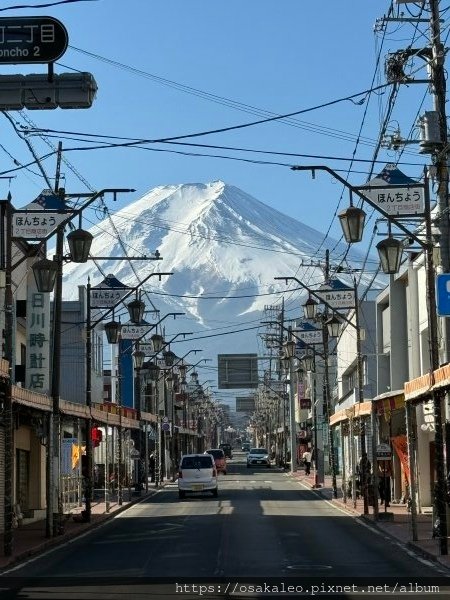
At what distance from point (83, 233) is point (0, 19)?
11.2 m

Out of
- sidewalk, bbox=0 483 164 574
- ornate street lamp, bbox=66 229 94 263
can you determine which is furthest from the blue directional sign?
sidewalk, bbox=0 483 164 574

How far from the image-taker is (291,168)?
24234mm

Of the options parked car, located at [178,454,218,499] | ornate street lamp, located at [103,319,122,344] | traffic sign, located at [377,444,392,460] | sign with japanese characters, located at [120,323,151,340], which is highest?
sign with japanese characters, located at [120,323,151,340]

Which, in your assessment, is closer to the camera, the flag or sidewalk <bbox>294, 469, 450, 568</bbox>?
sidewalk <bbox>294, 469, 450, 568</bbox>

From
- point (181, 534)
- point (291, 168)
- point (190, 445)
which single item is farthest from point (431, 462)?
point (190, 445)

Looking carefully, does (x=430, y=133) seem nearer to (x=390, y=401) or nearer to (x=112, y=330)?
(x=390, y=401)

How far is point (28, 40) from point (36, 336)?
1243 inches

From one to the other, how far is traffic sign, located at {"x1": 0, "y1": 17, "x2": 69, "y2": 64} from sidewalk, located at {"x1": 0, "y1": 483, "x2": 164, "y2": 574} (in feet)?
38.1

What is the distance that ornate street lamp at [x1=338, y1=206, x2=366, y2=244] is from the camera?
22625mm

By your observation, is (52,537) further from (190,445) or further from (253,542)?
(190,445)

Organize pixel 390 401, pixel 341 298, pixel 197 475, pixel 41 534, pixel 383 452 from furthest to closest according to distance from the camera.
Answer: pixel 197 475 → pixel 341 298 → pixel 383 452 → pixel 390 401 → pixel 41 534

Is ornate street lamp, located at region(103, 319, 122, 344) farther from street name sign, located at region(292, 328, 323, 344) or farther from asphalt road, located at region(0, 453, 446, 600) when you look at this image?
street name sign, located at region(292, 328, 323, 344)

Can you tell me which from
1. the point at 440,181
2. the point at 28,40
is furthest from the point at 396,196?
the point at 28,40

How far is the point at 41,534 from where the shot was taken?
105 feet
